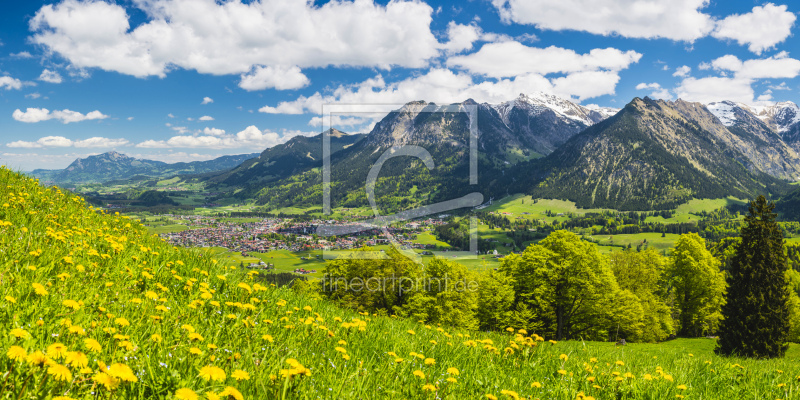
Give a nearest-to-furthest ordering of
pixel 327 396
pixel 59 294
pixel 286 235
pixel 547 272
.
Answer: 1. pixel 327 396
2. pixel 59 294
3. pixel 547 272
4. pixel 286 235

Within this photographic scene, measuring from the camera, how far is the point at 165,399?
231 centimetres

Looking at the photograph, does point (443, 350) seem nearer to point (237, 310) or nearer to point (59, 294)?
point (237, 310)

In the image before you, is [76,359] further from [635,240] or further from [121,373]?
[635,240]

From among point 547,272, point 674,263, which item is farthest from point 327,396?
point 674,263

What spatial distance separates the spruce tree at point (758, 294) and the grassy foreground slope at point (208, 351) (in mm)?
26647

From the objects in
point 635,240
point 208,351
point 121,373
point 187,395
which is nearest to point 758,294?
point 208,351

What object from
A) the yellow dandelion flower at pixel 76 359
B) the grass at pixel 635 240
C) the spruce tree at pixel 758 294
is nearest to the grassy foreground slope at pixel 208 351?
the yellow dandelion flower at pixel 76 359

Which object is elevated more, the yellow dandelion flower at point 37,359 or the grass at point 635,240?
the yellow dandelion flower at point 37,359

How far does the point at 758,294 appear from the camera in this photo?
25.8 meters

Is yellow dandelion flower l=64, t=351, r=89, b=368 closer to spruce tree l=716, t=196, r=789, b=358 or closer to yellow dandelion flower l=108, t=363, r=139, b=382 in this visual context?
yellow dandelion flower l=108, t=363, r=139, b=382

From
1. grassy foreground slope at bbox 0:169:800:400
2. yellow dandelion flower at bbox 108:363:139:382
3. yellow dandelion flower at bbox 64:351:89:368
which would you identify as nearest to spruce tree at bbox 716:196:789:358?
grassy foreground slope at bbox 0:169:800:400

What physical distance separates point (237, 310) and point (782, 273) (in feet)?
119

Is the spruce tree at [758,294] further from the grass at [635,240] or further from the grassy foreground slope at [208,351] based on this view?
the grass at [635,240]

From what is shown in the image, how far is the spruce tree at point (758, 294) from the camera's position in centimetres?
2523
